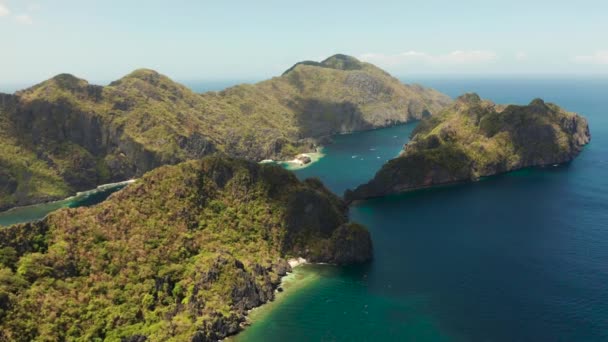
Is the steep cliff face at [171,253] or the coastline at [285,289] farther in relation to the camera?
the coastline at [285,289]

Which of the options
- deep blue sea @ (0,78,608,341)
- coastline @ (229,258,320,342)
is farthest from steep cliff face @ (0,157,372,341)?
deep blue sea @ (0,78,608,341)

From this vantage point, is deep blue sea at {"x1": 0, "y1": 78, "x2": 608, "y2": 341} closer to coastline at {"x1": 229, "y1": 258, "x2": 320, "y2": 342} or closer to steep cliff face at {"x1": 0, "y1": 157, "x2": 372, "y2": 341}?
coastline at {"x1": 229, "y1": 258, "x2": 320, "y2": 342}

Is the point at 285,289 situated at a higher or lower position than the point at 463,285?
higher

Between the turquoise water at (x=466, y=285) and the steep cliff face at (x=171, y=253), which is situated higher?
the steep cliff face at (x=171, y=253)

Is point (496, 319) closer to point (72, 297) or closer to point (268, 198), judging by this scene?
point (268, 198)

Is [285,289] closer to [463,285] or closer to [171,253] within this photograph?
[171,253]

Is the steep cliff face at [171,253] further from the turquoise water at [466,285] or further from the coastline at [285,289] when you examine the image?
the turquoise water at [466,285]

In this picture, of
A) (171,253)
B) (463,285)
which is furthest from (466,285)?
(171,253)

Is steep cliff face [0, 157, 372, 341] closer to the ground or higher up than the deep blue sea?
higher up

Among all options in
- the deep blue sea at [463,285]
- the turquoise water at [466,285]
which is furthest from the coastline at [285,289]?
the turquoise water at [466,285]
